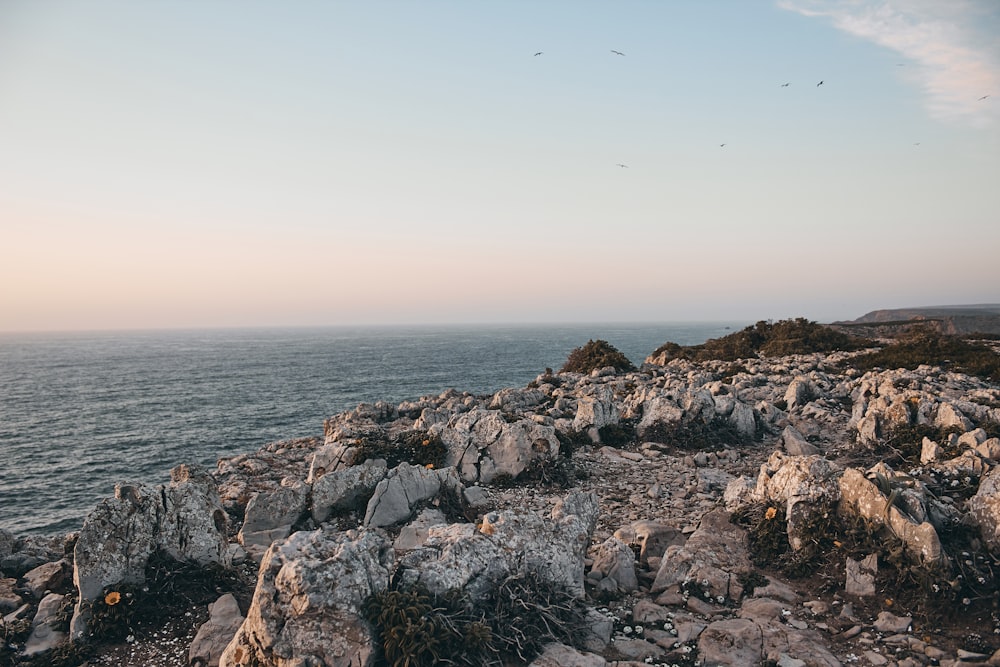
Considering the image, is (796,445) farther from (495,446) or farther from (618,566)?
(618,566)

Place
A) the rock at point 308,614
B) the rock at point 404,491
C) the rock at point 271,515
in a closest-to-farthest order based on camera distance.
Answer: the rock at point 308,614
the rock at point 271,515
the rock at point 404,491

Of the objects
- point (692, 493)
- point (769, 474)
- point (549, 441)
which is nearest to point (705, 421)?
point (692, 493)

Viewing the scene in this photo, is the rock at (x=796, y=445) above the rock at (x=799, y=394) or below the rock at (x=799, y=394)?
below

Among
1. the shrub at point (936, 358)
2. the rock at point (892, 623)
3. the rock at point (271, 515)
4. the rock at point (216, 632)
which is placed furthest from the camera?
the shrub at point (936, 358)

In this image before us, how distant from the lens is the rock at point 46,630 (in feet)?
25.0

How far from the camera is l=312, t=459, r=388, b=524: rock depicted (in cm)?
1292

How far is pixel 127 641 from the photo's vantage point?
25.4 feet

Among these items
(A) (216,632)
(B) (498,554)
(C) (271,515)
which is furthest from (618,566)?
(C) (271,515)

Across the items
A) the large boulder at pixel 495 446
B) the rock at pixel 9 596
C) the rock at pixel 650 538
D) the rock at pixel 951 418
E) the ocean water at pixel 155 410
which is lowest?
the ocean water at pixel 155 410

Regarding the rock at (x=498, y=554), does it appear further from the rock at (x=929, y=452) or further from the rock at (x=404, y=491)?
the rock at (x=929, y=452)

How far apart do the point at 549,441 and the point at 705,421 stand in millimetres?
6452

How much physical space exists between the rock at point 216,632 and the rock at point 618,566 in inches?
224

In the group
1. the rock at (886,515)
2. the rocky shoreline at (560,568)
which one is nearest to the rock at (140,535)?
the rocky shoreline at (560,568)

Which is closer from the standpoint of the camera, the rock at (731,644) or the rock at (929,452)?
the rock at (731,644)
